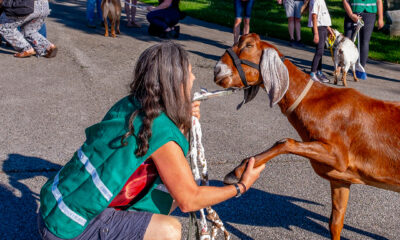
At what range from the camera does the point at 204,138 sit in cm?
557

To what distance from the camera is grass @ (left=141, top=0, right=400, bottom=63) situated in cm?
1149

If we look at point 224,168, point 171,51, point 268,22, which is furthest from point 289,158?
point 268,22

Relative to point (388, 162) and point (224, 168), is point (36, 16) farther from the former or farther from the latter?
point (388, 162)

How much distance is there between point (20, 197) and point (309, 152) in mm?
2615

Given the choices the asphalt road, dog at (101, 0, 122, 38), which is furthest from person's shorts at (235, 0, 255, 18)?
dog at (101, 0, 122, 38)

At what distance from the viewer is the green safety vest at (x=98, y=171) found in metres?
2.30

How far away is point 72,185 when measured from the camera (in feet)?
7.85

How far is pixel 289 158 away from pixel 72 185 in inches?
129

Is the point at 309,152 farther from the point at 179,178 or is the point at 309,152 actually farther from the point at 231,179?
the point at 179,178

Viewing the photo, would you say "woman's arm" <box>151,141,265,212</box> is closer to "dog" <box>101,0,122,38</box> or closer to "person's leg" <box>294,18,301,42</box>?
"dog" <box>101,0,122,38</box>

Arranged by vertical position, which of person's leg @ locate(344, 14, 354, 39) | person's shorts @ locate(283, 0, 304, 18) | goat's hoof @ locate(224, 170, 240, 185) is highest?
person's shorts @ locate(283, 0, 304, 18)

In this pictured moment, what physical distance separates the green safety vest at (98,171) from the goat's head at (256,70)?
102 centimetres

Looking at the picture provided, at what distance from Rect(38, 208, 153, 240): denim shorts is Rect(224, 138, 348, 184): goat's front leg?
60 cm

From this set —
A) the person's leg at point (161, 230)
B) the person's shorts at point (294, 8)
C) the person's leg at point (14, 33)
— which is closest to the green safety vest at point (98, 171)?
the person's leg at point (161, 230)
